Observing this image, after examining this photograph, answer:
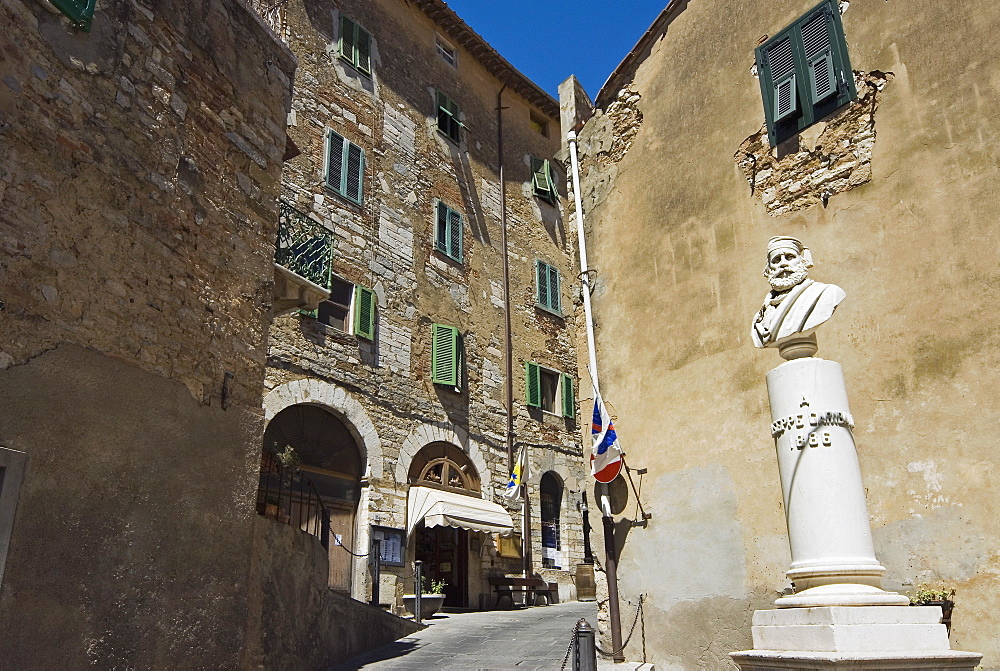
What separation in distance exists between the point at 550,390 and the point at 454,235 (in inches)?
182

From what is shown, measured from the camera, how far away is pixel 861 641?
419 cm

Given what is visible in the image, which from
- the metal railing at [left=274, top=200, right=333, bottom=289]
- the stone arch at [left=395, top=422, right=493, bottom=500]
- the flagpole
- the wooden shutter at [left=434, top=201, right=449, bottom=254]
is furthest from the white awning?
the metal railing at [left=274, top=200, right=333, bottom=289]

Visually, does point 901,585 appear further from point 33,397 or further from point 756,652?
point 33,397

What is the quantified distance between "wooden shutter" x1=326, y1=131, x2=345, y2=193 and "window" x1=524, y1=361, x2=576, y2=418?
6.28 metres

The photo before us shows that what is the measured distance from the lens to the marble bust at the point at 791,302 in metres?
5.20

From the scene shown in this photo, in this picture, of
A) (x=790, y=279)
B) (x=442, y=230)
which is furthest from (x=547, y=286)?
(x=790, y=279)

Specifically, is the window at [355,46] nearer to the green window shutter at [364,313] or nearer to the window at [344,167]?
the window at [344,167]

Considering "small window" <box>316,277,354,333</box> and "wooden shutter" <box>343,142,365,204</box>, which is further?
"wooden shutter" <box>343,142,365,204</box>

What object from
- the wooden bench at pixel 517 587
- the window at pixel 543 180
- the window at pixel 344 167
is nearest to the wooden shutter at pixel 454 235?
the window at pixel 344 167

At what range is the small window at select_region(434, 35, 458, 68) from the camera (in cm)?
1959

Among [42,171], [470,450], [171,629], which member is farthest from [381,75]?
[171,629]

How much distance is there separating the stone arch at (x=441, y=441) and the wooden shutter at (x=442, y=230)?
388cm

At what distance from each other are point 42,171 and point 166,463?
2198 mm

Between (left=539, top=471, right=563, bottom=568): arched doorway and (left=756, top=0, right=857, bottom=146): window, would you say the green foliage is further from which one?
(left=539, top=471, right=563, bottom=568): arched doorway
